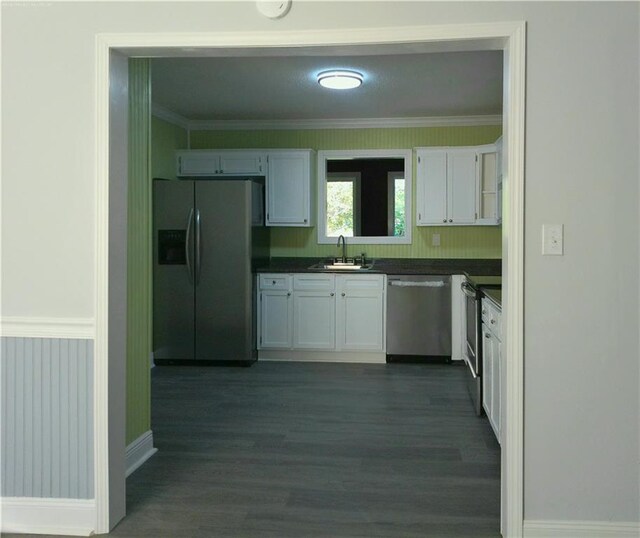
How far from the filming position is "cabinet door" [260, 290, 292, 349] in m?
5.93

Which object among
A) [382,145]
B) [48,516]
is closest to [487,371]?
[48,516]

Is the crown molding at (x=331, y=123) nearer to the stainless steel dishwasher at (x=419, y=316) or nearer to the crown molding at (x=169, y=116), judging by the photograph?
the crown molding at (x=169, y=116)

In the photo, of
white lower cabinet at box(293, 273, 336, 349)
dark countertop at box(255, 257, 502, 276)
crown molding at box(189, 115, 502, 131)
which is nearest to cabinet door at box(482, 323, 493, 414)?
dark countertop at box(255, 257, 502, 276)

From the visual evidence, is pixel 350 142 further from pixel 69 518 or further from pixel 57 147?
Answer: pixel 69 518

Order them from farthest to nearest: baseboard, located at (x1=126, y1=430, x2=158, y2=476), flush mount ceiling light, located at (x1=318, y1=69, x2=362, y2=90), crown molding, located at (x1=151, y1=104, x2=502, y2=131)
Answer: crown molding, located at (x1=151, y1=104, x2=502, y2=131), flush mount ceiling light, located at (x1=318, y1=69, x2=362, y2=90), baseboard, located at (x1=126, y1=430, x2=158, y2=476)

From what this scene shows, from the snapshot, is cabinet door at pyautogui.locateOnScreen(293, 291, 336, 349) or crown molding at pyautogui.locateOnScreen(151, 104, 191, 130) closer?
crown molding at pyautogui.locateOnScreen(151, 104, 191, 130)

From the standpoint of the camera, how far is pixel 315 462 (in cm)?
327

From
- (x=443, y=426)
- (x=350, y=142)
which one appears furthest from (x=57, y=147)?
(x=350, y=142)

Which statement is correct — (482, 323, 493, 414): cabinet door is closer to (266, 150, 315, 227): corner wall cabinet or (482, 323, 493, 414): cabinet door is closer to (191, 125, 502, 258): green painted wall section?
(191, 125, 502, 258): green painted wall section

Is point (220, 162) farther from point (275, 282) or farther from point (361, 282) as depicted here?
point (361, 282)

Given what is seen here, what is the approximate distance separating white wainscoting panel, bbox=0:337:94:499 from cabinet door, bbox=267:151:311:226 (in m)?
3.86

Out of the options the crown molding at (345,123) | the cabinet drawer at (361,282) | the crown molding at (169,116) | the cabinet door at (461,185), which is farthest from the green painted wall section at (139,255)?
the cabinet door at (461,185)

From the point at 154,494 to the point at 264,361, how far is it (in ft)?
10.1

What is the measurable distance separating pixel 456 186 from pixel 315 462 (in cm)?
360
